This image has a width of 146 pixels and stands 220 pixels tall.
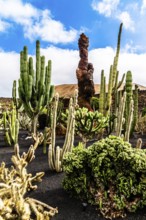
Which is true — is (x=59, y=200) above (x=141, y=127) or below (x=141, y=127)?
below

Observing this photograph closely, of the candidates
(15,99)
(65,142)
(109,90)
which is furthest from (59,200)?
(15,99)

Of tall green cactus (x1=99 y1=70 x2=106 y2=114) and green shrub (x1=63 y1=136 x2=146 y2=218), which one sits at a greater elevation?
tall green cactus (x1=99 y1=70 x2=106 y2=114)

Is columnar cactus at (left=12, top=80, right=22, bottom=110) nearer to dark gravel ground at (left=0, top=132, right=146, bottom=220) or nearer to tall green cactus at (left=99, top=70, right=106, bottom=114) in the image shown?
tall green cactus at (left=99, top=70, right=106, bottom=114)

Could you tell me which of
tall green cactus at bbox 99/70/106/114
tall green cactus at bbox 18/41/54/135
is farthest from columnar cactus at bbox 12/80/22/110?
tall green cactus at bbox 99/70/106/114

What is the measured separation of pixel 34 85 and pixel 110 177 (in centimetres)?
538

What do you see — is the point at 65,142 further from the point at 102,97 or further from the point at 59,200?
the point at 102,97

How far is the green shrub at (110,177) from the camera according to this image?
435 centimetres

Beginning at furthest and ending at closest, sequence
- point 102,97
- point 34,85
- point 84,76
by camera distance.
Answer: point 84,76
point 102,97
point 34,85

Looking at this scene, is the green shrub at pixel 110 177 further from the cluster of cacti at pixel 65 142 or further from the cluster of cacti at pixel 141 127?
the cluster of cacti at pixel 141 127

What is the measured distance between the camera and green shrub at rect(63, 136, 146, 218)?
4.35 m

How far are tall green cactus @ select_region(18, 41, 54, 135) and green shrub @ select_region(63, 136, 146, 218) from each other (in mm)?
Answer: 4468

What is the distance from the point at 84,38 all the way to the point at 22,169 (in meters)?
9.79

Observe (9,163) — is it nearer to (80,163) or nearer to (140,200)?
(80,163)

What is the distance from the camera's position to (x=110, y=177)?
14.9 ft
